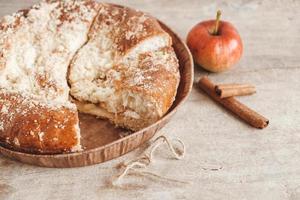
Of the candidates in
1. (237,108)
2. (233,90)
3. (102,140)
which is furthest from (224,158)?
(102,140)

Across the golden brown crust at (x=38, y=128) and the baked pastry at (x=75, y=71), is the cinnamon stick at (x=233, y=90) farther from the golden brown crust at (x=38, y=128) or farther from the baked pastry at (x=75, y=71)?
the golden brown crust at (x=38, y=128)

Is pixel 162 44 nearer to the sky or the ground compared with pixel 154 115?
nearer to the sky

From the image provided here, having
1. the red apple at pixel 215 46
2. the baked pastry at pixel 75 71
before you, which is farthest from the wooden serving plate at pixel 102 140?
the red apple at pixel 215 46

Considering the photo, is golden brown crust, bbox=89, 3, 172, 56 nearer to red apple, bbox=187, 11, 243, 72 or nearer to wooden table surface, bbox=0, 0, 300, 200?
red apple, bbox=187, 11, 243, 72

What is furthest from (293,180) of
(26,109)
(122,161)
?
(26,109)

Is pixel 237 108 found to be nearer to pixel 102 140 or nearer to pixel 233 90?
pixel 233 90

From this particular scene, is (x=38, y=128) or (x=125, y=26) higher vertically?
(x=125, y=26)

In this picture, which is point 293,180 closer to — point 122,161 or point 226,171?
point 226,171
